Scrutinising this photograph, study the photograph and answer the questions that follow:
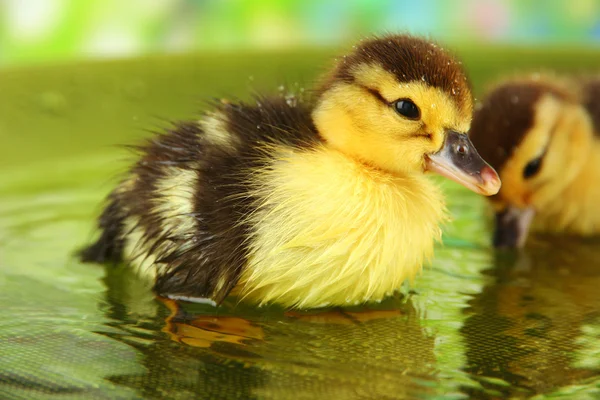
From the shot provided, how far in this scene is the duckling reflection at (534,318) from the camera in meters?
1.35

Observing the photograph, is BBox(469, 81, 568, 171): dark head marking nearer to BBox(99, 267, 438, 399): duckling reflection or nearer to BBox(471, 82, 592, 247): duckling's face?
BBox(471, 82, 592, 247): duckling's face

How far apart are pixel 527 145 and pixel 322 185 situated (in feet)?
2.42

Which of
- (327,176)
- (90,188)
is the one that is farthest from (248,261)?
(90,188)

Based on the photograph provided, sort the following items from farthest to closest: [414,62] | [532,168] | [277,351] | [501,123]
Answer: [532,168] < [501,123] < [414,62] < [277,351]

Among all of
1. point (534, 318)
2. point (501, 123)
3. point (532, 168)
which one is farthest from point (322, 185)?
point (532, 168)

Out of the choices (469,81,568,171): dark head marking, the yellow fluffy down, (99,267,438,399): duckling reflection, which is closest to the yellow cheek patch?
the yellow fluffy down

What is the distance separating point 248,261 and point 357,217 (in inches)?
7.5

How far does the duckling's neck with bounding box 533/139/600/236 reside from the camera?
7.33 feet

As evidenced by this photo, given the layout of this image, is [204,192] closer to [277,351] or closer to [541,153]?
[277,351]

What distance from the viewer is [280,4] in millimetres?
3414

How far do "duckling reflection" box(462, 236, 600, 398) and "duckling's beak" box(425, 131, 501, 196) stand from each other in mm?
227

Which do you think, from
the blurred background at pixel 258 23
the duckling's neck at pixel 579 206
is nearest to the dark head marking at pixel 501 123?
the duckling's neck at pixel 579 206

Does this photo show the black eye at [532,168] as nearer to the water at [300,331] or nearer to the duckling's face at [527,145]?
the duckling's face at [527,145]

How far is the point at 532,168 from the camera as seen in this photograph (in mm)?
2143
